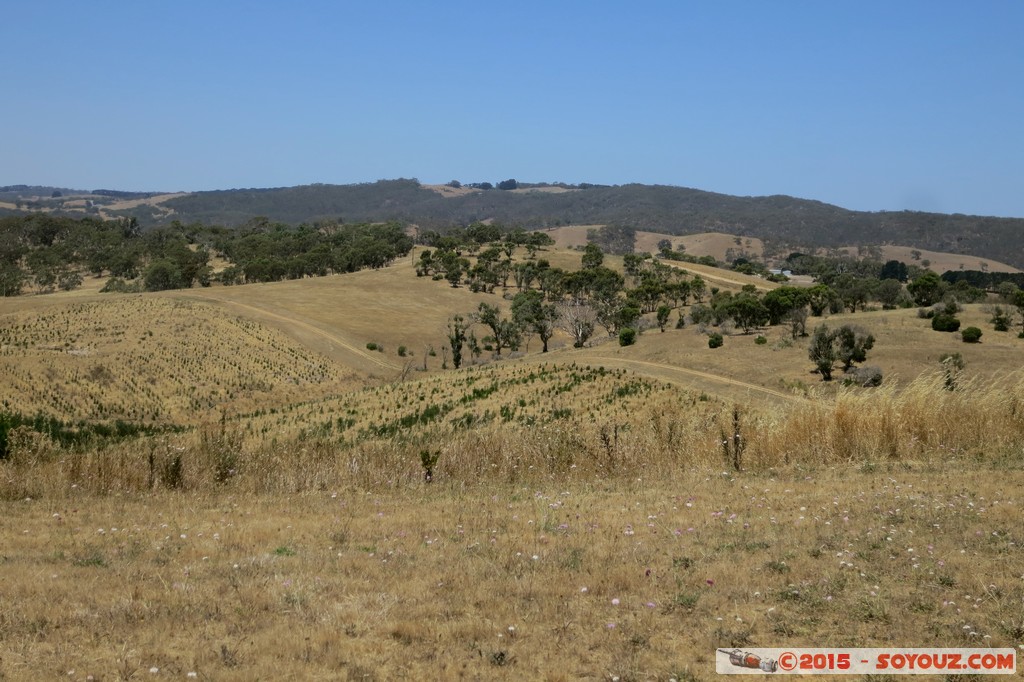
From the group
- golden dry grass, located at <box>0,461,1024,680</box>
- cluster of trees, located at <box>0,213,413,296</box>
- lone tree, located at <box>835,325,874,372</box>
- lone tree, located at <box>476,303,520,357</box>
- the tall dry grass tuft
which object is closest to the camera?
golden dry grass, located at <box>0,461,1024,680</box>

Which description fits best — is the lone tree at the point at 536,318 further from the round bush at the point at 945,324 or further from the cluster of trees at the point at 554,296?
the round bush at the point at 945,324

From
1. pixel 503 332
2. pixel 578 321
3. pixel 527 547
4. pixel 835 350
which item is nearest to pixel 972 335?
pixel 835 350

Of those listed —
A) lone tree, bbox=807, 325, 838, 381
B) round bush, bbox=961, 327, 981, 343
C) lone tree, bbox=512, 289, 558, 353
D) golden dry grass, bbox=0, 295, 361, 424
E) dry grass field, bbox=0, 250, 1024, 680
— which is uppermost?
dry grass field, bbox=0, 250, 1024, 680

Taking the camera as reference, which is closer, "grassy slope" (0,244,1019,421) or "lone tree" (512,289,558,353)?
"grassy slope" (0,244,1019,421)

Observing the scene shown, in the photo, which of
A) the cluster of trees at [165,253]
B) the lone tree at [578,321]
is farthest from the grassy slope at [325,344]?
the cluster of trees at [165,253]

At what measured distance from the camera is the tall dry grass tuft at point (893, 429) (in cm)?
1145

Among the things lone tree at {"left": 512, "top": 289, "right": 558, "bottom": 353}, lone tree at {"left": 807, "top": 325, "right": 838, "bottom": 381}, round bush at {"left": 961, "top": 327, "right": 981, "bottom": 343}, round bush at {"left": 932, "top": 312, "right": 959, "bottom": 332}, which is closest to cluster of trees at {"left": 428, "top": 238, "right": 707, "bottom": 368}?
lone tree at {"left": 512, "top": 289, "right": 558, "bottom": 353}

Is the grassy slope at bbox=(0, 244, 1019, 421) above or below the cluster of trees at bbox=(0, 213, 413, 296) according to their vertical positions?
below

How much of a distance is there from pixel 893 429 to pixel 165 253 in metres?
133

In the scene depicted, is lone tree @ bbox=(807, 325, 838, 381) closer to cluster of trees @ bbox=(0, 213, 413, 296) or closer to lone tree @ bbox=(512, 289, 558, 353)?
lone tree @ bbox=(512, 289, 558, 353)

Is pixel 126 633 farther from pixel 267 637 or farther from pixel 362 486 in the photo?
pixel 362 486

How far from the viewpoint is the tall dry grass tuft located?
1145 centimetres

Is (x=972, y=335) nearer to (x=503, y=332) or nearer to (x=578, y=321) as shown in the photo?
(x=578, y=321)

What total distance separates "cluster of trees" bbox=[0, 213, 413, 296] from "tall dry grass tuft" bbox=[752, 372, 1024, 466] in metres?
105
